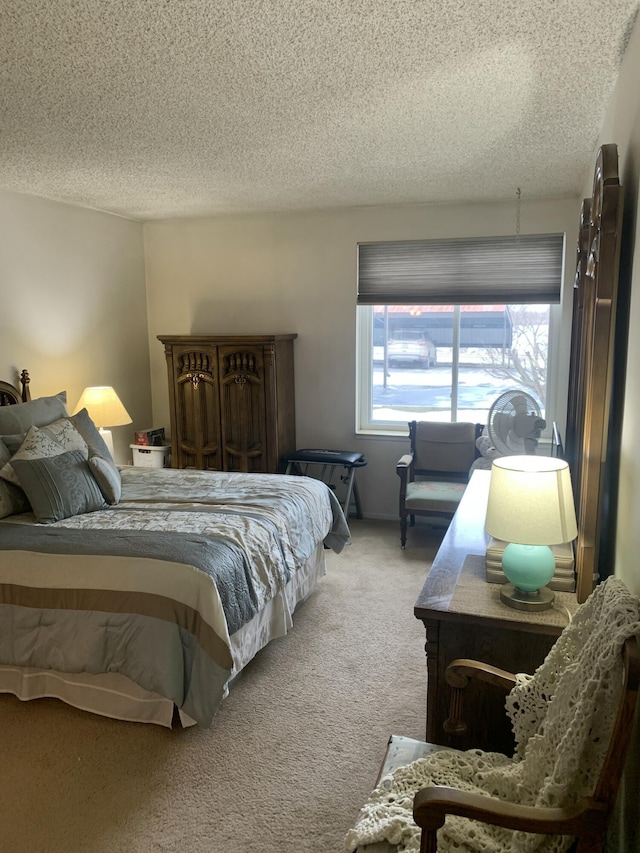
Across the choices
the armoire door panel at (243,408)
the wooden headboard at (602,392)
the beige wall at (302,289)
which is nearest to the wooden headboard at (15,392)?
the armoire door panel at (243,408)

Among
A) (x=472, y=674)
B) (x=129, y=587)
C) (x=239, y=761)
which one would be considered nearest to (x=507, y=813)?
(x=472, y=674)

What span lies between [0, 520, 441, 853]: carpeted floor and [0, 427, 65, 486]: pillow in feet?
3.47

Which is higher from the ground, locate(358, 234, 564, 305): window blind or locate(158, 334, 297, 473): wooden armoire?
locate(358, 234, 564, 305): window blind

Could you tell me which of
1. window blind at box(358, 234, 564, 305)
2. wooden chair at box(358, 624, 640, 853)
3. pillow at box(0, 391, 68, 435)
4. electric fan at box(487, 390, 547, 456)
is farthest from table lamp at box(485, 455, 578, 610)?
window blind at box(358, 234, 564, 305)

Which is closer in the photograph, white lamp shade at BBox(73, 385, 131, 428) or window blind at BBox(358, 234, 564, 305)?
white lamp shade at BBox(73, 385, 131, 428)

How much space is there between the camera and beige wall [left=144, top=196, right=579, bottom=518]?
4828 millimetres

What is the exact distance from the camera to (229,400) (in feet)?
15.8

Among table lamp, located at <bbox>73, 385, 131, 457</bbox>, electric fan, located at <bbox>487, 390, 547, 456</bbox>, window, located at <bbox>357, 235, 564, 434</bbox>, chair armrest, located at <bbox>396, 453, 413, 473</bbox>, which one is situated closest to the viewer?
electric fan, located at <bbox>487, 390, 547, 456</bbox>

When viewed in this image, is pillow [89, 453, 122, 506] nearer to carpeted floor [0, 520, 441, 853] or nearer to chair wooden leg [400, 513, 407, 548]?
carpeted floor [0, 520, 441, 853]

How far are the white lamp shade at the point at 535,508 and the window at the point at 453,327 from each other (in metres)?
3.01

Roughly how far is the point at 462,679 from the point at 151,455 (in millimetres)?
3896

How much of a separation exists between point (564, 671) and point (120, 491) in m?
2.58

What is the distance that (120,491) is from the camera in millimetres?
3355

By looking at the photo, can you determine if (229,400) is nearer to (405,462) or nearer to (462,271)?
(405,462)
